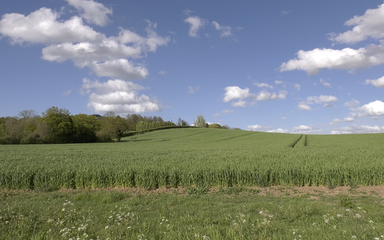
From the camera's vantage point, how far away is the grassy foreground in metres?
5.40

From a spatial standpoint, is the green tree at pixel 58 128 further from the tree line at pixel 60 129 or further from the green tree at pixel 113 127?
the green tree at pixel 113 127

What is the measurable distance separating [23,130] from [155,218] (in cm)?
7945

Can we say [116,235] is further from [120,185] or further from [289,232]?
[120,185]

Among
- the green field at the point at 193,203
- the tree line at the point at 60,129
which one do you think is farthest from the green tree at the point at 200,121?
the green field at the point at 193,203

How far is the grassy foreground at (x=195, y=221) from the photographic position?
5402 millimetres

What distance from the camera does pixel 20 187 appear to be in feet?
45.4

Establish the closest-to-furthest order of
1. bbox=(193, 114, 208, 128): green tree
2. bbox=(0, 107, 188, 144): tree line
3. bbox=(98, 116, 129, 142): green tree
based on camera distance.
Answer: bbox=(0, 107, 188, 144): tree line < bbox=(98, 116, 129, 142): green tree < bbox=(193, 114, 208, 128): green tree

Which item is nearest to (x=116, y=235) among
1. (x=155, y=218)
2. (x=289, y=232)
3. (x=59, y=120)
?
(x=155, y=218)

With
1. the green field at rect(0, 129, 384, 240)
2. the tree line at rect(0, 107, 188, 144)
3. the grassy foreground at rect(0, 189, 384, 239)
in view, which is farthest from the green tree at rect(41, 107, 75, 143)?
the grassy foreground at rect(0, 189, 384, 239)

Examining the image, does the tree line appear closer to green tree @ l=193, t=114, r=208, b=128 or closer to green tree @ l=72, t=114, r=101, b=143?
green tree @ l=72, t=114, r=101, b=143

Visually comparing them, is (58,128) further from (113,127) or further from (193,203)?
(193,203)

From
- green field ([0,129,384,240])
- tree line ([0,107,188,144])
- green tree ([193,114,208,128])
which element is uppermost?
green tree ([193,114,208,128])

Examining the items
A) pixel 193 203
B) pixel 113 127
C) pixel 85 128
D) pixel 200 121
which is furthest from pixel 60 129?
pixel 200 121

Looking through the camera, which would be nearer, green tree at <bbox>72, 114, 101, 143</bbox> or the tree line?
the tree line
